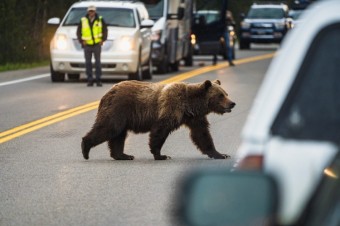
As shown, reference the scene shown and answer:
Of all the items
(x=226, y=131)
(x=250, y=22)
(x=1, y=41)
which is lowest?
(x=250, y=22)

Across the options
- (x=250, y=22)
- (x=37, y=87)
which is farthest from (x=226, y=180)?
(x=250, y=22)

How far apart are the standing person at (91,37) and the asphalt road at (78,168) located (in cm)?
340

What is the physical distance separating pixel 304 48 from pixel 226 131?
45.4 feet

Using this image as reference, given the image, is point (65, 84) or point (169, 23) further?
point (169, 23)

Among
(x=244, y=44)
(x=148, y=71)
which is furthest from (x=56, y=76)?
(x=244, y=44)

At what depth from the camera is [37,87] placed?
86.8 feet

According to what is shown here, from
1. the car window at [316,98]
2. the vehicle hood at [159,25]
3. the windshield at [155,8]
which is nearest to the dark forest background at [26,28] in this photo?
the windshield at [155,8]

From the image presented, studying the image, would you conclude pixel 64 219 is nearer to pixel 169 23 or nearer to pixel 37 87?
pixel 37 87

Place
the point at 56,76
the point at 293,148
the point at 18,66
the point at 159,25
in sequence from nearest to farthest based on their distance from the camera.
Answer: the point at 293,148 < the point at 56,76 < the point at 159,25 < the point at 18,66

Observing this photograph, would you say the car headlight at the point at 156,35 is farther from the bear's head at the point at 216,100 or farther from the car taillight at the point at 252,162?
the car taillight at the point at 252,162

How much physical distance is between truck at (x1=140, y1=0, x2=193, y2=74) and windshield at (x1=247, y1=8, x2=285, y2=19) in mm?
18664

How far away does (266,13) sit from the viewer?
54.7m

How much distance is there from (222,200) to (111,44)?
25385 millimetres

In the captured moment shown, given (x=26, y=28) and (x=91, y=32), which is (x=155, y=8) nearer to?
(x=26, y=28)
